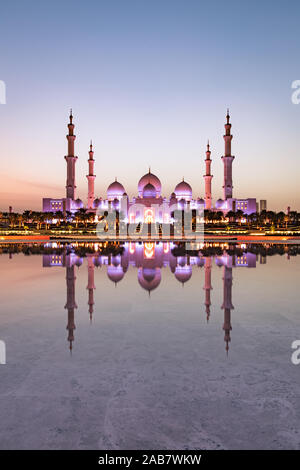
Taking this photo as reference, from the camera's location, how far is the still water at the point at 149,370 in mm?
2594

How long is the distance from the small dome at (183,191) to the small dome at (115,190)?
11.2 metres

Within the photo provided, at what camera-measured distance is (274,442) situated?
249 cm

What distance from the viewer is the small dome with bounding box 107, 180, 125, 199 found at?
70.9 m

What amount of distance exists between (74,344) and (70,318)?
128 centimetres

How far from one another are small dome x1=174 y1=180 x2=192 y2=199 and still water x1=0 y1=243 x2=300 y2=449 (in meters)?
63.7

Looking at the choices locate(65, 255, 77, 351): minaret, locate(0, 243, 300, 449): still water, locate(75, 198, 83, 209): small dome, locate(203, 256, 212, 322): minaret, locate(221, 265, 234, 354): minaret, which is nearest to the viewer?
locate(0, 243, 300, 449): still water

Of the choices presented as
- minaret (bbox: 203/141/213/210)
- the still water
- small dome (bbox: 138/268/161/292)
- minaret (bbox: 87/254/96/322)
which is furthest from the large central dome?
the still water

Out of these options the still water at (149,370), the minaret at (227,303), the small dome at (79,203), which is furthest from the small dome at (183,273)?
the small dome at (79,203)

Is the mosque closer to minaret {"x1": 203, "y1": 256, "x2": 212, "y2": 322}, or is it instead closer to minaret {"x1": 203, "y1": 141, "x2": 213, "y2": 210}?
minaret {"x1": 203, "y1": 141, "x2": 213, "y2": 210}

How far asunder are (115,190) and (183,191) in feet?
45.5

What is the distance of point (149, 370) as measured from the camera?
365cm

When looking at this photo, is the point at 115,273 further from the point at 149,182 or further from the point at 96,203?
the point at 96,203

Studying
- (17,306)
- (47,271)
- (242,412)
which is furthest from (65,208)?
(242,412)
